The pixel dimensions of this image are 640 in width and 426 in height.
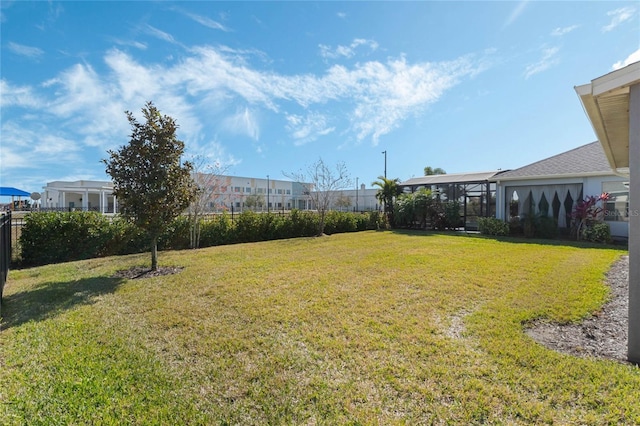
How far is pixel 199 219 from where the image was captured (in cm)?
1160

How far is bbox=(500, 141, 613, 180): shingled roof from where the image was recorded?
13031 mm

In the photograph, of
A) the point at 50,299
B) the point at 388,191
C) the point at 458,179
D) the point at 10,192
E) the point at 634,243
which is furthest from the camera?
the point at 388,191

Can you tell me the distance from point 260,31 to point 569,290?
10.9 meters

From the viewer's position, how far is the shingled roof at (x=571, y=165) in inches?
513

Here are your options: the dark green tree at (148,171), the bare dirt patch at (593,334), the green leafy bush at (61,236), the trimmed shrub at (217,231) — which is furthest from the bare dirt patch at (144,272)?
the bare dirt patch at (593,334)

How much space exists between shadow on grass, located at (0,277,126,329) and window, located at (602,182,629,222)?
1821cm

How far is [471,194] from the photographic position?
1775 cm

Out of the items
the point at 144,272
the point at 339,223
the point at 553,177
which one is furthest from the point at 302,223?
the point at 553,177

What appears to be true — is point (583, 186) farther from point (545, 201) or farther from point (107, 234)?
point (107, 234)

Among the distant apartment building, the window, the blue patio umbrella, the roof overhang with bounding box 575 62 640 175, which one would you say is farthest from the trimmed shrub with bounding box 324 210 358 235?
the blue patio umbrella

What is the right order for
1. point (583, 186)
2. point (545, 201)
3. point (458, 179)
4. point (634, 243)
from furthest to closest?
point (458, 179), point (545, 201), point (583, 186), point (634, 243)

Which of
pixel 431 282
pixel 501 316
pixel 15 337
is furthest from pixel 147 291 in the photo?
pixel 501 316

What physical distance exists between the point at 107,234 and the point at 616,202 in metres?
20.3

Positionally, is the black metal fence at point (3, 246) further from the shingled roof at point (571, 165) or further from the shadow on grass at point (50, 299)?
the shingled roof at point (571, 165)
